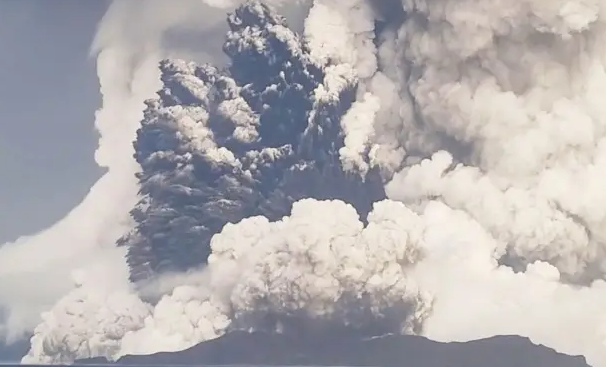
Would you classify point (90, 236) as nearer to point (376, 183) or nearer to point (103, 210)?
point (103, 210)

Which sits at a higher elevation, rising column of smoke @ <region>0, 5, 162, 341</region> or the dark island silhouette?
rising column of smoke @ <region>0, 5, 162, 341</region>

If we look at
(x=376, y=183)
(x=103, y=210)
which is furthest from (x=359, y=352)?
(x=103, y=210)

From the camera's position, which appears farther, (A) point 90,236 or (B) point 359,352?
(A) point 90,236

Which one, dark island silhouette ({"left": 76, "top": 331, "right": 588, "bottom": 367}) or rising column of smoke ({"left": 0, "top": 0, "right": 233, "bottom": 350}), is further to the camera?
rising column of smoke ({"left": 0, "top": 0, "right": 233, "bottom": 350})

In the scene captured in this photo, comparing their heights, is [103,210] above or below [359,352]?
above

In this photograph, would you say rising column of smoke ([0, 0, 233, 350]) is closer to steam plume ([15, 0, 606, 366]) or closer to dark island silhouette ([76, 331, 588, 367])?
steam plume ([15, 0, 606, 366])

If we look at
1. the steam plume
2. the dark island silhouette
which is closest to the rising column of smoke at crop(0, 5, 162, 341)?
the steam plume

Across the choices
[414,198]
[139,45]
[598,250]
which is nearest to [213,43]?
[139,45]

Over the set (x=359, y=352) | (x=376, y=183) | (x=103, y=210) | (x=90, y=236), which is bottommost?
(x=359, y=352)
